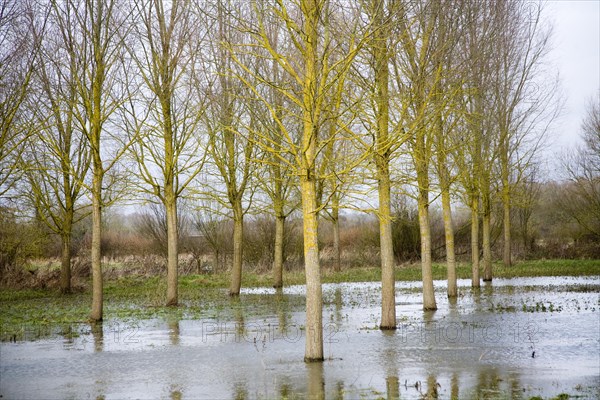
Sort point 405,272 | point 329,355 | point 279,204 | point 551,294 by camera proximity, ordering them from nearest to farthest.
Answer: point 329,355, point 551,294, point 279,204, point 405,272

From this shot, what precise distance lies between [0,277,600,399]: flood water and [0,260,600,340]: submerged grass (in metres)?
1.10

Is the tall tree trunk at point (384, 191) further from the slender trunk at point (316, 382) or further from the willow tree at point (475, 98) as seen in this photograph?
the slender trunk at point (316, 382)

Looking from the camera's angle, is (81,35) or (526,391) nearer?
(526,391)

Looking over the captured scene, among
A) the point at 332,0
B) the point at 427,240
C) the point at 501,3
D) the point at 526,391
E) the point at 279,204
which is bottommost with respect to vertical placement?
the point at 526,391

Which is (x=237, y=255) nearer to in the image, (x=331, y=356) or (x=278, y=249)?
(x=278, y=249)

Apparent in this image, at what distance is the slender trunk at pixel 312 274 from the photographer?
10383mm

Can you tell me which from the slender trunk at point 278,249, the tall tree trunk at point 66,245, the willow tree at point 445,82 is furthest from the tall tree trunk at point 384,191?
the tall tree trunk at point 66,245

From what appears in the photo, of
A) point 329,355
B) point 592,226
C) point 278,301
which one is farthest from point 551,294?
point 592,226

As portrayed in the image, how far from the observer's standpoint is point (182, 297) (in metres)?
23.2

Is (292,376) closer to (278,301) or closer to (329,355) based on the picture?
(329,355)

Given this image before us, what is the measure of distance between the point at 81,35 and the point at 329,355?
10337mm

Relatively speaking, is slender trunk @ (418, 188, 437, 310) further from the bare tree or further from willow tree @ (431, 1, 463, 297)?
the bare tree

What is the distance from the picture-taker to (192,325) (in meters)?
15.7

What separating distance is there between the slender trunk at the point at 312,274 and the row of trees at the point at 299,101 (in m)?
0.02
